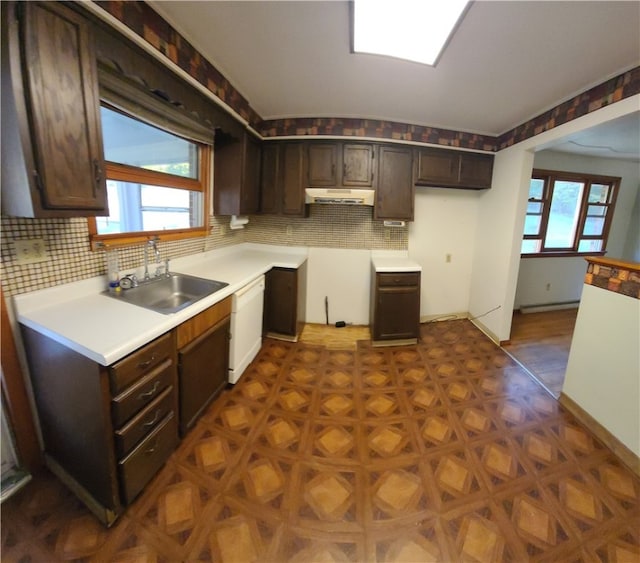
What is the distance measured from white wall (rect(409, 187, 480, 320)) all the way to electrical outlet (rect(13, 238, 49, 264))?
10.5ft

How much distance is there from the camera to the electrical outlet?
1.17 m

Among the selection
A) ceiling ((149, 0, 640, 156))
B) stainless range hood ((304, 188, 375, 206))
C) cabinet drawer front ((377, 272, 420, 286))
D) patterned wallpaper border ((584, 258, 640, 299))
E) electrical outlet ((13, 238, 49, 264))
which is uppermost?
ceiling ((149, 0, 640, 156))

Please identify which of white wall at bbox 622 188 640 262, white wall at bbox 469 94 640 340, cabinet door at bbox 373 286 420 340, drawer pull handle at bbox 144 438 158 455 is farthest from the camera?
white wall at bbox 622 188 640 262

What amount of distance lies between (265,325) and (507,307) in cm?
267

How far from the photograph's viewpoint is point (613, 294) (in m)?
1.73

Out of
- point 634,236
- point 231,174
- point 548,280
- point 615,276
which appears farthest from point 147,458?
point 634,236

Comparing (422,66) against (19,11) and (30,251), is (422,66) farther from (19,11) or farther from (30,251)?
(30,251)

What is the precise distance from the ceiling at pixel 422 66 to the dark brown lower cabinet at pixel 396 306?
1.58 meters

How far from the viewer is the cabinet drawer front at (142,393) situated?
1.07 metres

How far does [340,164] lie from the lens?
2740 mm

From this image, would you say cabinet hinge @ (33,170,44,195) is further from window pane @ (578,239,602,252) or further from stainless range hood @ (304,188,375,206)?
window pane @ (578,239,602,252)

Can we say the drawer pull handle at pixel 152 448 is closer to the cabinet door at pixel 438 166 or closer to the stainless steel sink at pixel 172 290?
the stainless steel sink at pixel 172 290

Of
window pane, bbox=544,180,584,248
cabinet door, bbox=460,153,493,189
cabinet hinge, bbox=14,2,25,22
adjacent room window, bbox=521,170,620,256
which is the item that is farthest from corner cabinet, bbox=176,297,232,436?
window pane, bbox=544,180,584,248

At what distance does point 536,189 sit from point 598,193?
1.24m
